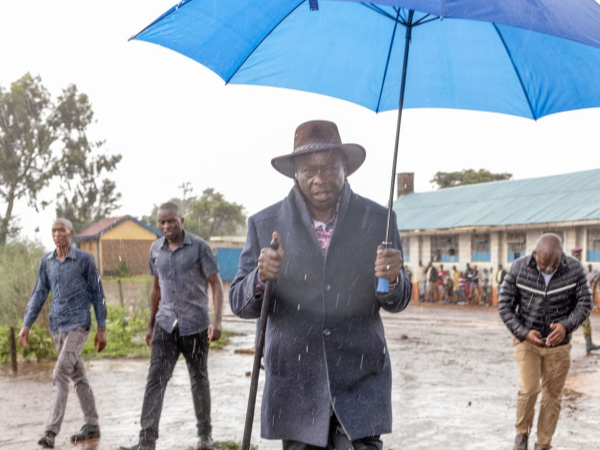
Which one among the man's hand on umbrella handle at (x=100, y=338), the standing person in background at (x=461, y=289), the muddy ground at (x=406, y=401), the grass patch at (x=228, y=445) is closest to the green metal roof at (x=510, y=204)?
the standing person in background at (x=461, y=289)

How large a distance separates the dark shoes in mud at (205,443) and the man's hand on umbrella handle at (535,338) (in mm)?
2751

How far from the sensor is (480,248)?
3023 centimetres

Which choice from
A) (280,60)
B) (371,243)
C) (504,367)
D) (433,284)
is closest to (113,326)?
(504,367)

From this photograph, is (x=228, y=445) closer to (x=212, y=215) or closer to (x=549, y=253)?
(x=549, y=253)

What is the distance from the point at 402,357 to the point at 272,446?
6132mm

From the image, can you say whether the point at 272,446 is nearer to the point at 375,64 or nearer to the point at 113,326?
the point at 375,64

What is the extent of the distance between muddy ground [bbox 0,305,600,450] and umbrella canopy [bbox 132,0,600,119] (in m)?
3.23

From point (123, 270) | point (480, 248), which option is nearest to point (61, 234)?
point (480, 248)

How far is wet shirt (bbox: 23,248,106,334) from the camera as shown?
661cm

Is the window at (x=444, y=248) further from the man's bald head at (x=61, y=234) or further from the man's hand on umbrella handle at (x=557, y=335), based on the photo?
the man's bald head at (x=61, y=234)

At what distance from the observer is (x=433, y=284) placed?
100ft

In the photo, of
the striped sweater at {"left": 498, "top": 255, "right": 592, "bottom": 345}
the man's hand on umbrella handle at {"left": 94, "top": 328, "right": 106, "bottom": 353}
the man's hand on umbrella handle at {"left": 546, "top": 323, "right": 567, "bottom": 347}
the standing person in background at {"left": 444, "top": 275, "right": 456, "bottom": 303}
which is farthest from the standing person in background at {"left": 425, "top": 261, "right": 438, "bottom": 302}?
the man's hand on umbrella handle at {"left": 94, "top": 328, "right": 106, "bottom": 353}

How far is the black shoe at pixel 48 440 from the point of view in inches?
248

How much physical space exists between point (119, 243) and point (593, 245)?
35.1 m
